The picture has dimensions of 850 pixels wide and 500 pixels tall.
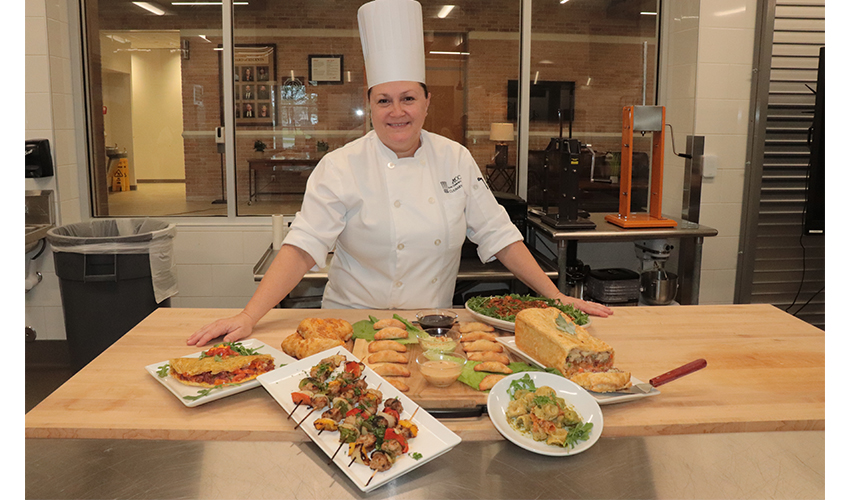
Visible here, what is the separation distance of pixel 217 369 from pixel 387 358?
0.44 metres

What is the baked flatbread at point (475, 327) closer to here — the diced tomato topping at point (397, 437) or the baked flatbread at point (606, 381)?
the baked flatbread at point (606, 381)

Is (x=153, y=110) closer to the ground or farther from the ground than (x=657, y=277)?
farther from the ground

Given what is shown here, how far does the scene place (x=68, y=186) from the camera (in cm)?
417

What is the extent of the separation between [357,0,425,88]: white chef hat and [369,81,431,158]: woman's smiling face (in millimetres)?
50

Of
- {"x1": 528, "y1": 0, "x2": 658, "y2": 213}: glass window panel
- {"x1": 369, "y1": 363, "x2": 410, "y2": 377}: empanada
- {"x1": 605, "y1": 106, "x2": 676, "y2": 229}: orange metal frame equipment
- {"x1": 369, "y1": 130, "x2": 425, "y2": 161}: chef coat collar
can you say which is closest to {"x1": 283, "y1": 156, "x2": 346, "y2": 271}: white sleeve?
{"x1": 369, "y1": 130, "x2": 425, "y2": 161}: chef coat collar

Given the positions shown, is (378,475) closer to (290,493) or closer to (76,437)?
(290,493)

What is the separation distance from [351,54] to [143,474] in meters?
3.70

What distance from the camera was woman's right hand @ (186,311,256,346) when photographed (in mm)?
1855

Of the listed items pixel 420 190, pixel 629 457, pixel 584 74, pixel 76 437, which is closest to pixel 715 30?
pixel 584 74

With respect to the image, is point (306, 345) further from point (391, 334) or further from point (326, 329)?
point (391, 334)

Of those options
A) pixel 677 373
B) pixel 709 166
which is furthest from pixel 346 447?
pixel 709 166

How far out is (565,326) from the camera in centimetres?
170

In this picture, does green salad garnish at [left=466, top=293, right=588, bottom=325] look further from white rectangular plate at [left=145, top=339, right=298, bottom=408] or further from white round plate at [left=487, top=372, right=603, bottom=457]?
white rectangular plate at [left=145, top=339, right=298, bottom=408]

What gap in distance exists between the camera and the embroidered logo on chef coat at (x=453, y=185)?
2.46 metres
